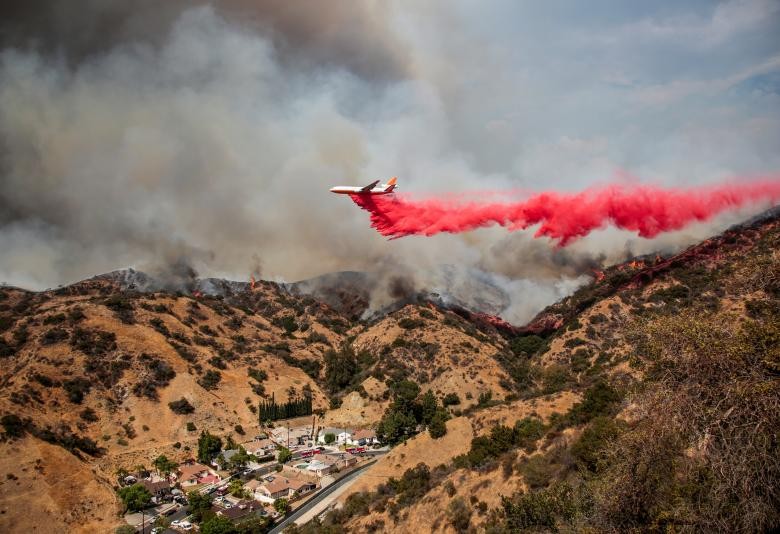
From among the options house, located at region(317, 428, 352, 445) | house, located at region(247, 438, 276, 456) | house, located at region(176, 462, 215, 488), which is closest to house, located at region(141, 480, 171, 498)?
house, located at region(176, 462, 215, 488)

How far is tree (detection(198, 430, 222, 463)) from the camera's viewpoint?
81.1 m

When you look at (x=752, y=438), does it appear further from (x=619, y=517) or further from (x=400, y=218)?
(x=400, y=218)

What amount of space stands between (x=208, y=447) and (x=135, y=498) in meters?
18.0

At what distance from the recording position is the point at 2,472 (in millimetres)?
61062

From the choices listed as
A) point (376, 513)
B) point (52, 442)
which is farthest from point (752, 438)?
point (52, 442)

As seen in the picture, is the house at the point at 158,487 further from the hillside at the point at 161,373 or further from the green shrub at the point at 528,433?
the green shrub at the point at 528,433

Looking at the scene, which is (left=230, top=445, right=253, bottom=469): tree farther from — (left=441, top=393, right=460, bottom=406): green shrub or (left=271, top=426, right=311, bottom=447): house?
(left=441, top=393, right=460, bottom=406): green shrub

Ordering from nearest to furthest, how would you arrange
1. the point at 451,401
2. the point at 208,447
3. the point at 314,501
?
the point at 314,501 < the point at 208,447 < the point at 451,401

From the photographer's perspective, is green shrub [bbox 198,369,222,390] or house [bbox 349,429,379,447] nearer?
house [bbox 349,429,379,447]

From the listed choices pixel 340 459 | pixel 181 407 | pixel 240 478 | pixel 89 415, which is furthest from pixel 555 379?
pixel 89 415

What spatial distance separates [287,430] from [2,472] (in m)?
46.2

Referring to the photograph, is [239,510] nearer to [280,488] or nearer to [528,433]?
[280,488]

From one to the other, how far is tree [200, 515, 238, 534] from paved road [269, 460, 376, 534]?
4628mm

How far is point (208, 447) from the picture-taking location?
3233 inches
